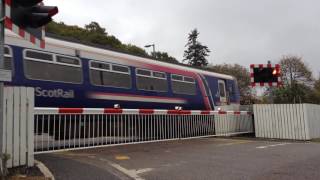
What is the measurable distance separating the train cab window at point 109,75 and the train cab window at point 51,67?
659mm

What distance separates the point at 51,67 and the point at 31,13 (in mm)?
6922

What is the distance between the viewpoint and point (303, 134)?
58.5 ft

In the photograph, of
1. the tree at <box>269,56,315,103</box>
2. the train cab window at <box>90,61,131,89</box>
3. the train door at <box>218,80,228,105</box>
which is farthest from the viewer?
the tree at <box>269,56,315,103</box>

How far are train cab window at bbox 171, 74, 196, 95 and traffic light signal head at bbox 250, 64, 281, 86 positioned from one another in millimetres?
2835

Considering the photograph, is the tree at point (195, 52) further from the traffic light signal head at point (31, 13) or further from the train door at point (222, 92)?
the traffic light signal head at point (31, 13)

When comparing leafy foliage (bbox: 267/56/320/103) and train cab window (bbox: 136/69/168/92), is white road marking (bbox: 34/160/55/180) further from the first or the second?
leafy foliage (bbox: 267/56/320/103)

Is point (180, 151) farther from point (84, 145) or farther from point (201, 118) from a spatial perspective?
point (201, 118)

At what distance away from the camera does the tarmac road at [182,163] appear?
773 centimetres

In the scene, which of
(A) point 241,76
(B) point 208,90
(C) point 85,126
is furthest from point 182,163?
(A) point 241,76

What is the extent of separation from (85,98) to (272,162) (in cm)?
715

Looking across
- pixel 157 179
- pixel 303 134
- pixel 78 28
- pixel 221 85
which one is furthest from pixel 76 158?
pixel 78 28

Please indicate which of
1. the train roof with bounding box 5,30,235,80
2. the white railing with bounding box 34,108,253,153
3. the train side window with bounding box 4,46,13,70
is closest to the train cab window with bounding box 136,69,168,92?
the train roof with bounding box 5,30,235,80

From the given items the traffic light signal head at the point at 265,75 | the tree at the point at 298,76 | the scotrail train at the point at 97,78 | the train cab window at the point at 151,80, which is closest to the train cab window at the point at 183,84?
the scotrail train at the point at 97,78

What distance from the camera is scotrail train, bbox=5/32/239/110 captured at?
12766 mm
